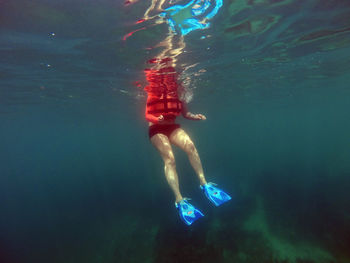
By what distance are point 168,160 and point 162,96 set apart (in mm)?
3022

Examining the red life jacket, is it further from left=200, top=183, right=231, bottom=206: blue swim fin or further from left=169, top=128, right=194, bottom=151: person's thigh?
left=200, top=183, right=231, bottom=206: blue swim fin

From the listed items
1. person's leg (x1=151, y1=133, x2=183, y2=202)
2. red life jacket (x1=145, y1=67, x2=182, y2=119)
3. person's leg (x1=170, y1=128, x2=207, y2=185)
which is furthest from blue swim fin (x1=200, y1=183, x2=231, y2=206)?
red life jacket (x1=145, y1=67, x2=182, y2=119)

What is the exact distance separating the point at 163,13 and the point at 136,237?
12309mm

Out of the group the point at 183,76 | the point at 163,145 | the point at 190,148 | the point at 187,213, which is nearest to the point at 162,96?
the point at 163,145

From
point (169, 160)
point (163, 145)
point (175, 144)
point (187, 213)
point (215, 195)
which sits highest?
point (163, 145)

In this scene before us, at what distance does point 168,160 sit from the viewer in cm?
655

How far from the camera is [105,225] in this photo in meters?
14.1

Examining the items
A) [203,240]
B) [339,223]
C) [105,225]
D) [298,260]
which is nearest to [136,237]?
[105,225]

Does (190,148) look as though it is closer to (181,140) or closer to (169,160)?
(181,140)

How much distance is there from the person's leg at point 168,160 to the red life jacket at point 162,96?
116 centimetres

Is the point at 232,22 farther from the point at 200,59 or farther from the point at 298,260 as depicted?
the point at 298,260

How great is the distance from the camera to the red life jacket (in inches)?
297

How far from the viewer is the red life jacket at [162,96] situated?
754 cm

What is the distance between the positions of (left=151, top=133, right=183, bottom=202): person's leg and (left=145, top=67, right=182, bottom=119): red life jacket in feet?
3.82
